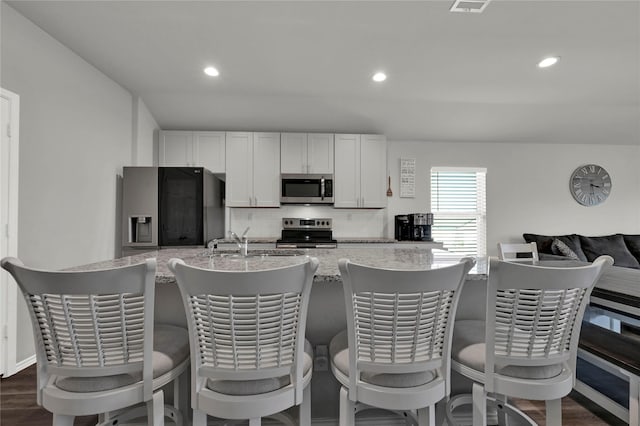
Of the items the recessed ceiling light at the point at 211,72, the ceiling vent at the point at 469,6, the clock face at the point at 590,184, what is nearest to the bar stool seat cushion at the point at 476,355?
the ceiling vent at the point at 469,6

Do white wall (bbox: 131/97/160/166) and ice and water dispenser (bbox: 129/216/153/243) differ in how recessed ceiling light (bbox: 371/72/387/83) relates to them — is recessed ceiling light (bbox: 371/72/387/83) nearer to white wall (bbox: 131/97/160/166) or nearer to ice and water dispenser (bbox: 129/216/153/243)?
white wall (bbox: 131/97/160/166)

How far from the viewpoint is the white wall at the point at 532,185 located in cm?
486

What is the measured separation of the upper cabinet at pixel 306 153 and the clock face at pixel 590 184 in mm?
3839

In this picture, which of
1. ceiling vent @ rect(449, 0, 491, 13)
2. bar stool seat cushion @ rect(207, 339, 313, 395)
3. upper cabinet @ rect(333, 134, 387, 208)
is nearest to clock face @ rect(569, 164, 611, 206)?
upper cabinet @ rect(333, 134, 387, 208)

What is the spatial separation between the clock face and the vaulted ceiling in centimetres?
52

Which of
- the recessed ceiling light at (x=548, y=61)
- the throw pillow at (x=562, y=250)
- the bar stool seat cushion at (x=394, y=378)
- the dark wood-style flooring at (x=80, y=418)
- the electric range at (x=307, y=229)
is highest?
the recessed ceiling light at (x=548, y=61)

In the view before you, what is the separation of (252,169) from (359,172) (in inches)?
56.5

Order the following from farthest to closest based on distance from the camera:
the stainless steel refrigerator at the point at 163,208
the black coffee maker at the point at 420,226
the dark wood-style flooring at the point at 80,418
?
the black coffee maker at the point at 420,226, the stainless steel refrigerator at the point at 163,208, the dark wood-style flooring at the point at 80,418

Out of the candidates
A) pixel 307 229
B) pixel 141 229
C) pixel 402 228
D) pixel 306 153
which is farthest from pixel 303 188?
pixel 141 229

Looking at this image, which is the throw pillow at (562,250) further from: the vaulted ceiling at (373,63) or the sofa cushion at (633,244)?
the vaulted ceiling at (373,63)

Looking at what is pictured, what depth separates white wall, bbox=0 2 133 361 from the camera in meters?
2.38

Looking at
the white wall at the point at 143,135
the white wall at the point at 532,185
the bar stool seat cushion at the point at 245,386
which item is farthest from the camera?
the white wall at the point at 532,185

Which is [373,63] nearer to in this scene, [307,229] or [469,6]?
[469,6]

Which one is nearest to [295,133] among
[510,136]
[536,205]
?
[510,136]
